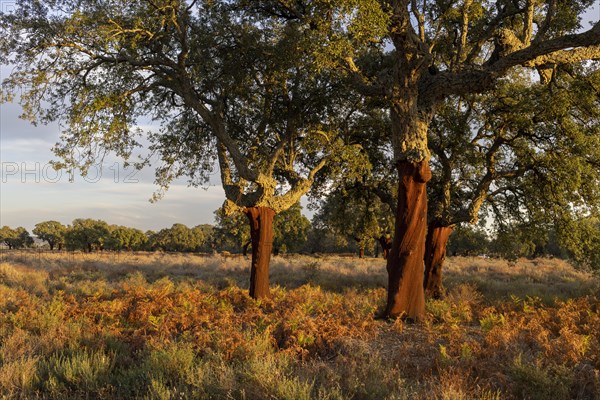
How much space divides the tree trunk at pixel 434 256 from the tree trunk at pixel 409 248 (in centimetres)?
552

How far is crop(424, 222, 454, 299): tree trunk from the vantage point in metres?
17.2

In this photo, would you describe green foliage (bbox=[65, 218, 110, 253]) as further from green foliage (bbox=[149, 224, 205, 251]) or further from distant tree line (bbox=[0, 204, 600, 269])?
green foliage (bbox=[149, 224, 205, 251])

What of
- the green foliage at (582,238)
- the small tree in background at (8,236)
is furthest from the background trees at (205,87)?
the small tree in background at (8,236)

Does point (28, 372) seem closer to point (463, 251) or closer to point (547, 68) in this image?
point (547, 68)

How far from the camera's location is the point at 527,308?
11656 mm

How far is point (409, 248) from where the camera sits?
11.8 m

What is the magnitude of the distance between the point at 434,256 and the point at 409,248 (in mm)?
6224

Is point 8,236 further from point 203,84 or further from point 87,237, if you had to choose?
point 203,84

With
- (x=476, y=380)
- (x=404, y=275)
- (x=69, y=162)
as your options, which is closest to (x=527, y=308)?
(x=404, y=275)

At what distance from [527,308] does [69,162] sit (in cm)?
1490

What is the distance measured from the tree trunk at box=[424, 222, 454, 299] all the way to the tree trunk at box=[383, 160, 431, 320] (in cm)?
552

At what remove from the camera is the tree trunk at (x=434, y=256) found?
17.2 m

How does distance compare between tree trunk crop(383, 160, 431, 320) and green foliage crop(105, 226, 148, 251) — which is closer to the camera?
tree trunk crop(383, 160, 431, 320)

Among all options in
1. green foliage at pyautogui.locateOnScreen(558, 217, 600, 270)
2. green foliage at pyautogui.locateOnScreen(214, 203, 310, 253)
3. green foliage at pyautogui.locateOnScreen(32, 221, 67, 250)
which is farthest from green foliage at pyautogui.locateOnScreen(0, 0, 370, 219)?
green foliage at pyautogui.locateOnScreen(32, 221, 67, 250)
